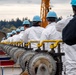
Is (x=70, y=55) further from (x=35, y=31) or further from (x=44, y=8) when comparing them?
(x=44, y=8)

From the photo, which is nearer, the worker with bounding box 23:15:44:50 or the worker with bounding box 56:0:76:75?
the worker with bounding box 56:0:76:75

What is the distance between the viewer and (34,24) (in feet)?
42.7

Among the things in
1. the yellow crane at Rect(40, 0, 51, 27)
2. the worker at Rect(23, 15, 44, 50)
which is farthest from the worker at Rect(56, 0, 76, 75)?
the yellow crane at Rect(40, 0, 51, 27)

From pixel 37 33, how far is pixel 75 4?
7356mm

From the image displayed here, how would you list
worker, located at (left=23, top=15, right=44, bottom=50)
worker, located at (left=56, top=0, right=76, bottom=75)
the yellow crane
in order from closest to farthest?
Result: worker, located at (left=56, top=0, right=76, bottom=75)
worker, located at (left=23, top=15, right=44, bottom=50)
the yellow crane

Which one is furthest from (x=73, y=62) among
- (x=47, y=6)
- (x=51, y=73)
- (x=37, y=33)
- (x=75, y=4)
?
(x=47, y=6)

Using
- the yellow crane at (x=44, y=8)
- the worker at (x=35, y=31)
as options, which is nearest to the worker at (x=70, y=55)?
the worker at (x=35, y=31)

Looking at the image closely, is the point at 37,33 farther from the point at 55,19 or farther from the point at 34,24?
the point at 55,19

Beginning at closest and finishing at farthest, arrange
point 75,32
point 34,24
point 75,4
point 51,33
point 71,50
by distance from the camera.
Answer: point 75,32 → point 75,4 → point 71,50 → point 51,33 → point 34,24

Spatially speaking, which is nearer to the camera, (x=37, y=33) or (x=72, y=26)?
(x=72, y=26)

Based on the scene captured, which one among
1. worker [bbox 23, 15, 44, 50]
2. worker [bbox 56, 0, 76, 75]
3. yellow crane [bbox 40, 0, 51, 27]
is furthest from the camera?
yellow crane [bbox 40, 0, 51, 27]

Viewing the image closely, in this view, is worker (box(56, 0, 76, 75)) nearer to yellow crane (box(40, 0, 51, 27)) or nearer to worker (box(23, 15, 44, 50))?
worker (box(23, 15, 44, 50))

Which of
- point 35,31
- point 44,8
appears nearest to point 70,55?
point 35,31

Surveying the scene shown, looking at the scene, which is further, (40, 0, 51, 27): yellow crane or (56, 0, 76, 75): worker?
(40, 0, 51, 27): yellow crane
